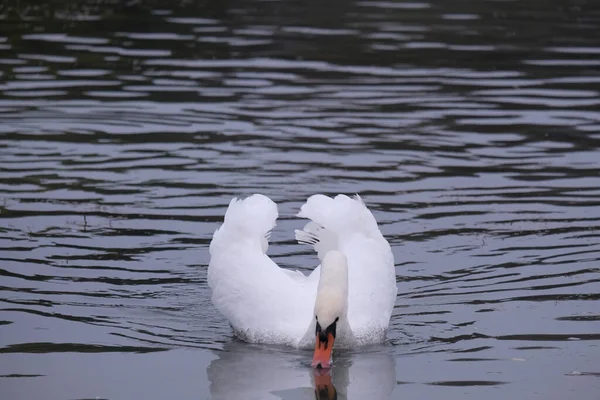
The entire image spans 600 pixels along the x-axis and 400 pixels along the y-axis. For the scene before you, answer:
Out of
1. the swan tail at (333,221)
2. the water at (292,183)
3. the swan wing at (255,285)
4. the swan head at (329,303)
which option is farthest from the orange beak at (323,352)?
the swan tail at (333,221)

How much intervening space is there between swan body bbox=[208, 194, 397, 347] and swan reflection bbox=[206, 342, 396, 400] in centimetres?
13

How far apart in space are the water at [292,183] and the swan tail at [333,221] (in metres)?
0.79

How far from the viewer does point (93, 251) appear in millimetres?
12016

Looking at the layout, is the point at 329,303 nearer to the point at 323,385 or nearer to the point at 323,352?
the point at 323,352

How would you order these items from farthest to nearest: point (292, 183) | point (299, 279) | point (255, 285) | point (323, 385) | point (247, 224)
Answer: point (292, 183), point (299, 279), point (247, 224), point (255, 285), point (323, 385)

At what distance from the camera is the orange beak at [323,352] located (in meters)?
8.92

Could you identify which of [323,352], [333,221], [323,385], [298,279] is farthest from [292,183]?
[323,385]

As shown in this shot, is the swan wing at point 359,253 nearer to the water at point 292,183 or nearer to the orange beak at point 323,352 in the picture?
the water at point 292,183

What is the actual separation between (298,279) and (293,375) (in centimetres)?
144

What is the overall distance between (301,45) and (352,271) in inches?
552

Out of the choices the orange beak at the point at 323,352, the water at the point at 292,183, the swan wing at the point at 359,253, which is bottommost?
the water at the point at 292,183

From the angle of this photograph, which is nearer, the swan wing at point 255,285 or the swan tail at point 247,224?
the swan wing at point 255,285

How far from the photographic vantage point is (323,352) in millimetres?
8930

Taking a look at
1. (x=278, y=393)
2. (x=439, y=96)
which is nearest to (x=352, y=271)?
(x=278, y=393)
